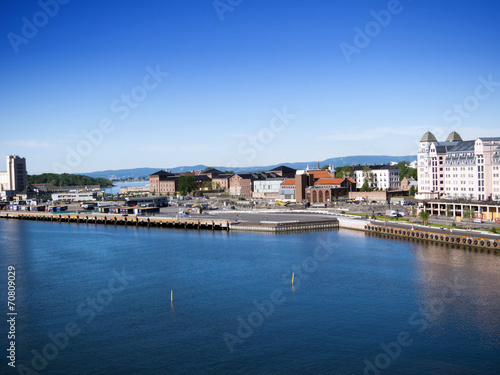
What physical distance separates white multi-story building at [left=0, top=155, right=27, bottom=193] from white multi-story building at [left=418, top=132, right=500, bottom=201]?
10080 cm

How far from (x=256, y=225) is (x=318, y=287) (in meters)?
22.7

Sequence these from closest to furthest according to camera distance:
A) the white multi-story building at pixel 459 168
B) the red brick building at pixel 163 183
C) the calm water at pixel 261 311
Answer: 1. the calm water at pixel 261 311
2. the white multi-story building at pixel 459 168
3. the red brick building at pixel 163 183

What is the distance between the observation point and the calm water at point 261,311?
15625 mm

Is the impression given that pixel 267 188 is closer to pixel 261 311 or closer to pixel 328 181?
pixel 328 181

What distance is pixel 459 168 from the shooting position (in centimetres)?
4928

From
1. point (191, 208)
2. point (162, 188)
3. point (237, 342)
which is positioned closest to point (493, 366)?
point (237, 342)

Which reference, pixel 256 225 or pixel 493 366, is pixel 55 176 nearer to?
pixel 256 225

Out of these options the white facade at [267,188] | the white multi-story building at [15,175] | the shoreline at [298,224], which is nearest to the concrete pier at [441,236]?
the shoreline at [298,224]

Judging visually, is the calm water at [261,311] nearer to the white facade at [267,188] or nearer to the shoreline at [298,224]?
the shoreline at [298,224]

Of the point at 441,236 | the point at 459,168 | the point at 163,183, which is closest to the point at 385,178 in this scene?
the point at 459,168

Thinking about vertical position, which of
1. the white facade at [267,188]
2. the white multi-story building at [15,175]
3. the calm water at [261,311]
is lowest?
the calm water at [261,311]

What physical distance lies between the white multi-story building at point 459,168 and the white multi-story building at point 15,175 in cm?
10080

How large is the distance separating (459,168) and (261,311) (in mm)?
36150

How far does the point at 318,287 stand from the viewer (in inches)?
924
